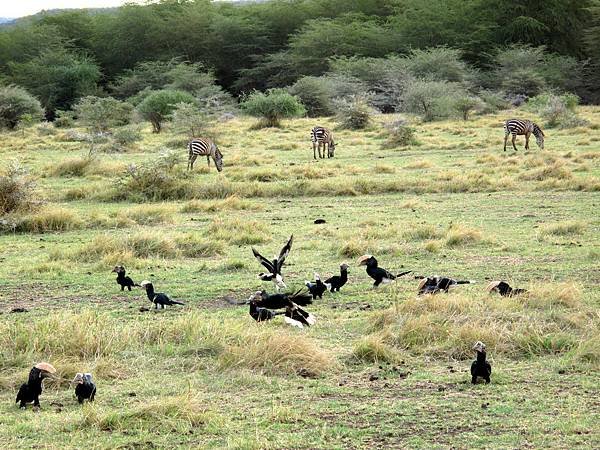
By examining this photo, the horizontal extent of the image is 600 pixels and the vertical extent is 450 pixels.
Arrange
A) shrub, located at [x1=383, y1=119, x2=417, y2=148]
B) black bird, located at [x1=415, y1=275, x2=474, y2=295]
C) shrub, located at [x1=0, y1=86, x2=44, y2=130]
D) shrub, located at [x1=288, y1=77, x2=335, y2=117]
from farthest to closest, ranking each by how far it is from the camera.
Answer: shrub, located at [x1=288, y1=77, x2=335, y2=117]
shrub, located at [x1=0, y1=86, x2=44, y2=130]
shrub, located at [x1=383, y1=119, x2=417, y2=148]
black bird, located at [x1=415, y1=275, x2=474, y2=295]

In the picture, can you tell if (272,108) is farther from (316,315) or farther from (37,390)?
(37,390)


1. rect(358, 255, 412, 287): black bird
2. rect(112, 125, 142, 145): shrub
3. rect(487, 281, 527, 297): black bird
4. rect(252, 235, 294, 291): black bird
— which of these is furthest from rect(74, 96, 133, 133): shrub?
rect(487, 281, 527, 297): black bird

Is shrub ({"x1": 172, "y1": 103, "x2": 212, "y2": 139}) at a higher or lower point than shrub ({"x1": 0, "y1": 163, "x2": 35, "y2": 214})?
higher

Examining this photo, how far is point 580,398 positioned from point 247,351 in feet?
7.51

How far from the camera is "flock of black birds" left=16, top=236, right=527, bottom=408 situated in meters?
5.60

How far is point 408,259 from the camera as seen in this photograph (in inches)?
423

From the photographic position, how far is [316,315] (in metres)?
7.86

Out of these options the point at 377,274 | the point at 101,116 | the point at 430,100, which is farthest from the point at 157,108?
the point at 377,274

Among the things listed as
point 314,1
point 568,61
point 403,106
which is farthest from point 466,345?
point 314,1

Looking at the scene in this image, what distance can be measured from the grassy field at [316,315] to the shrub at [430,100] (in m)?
18.2

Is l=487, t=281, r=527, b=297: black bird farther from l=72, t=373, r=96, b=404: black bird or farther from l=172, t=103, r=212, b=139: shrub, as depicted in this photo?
l=172, t=103, r=212, b=139: shrub

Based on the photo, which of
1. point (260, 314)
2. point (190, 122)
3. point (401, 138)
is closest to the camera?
point (260, 314)

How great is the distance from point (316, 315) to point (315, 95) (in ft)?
122

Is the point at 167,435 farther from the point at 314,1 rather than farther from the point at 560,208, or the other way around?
the point at 314,1
